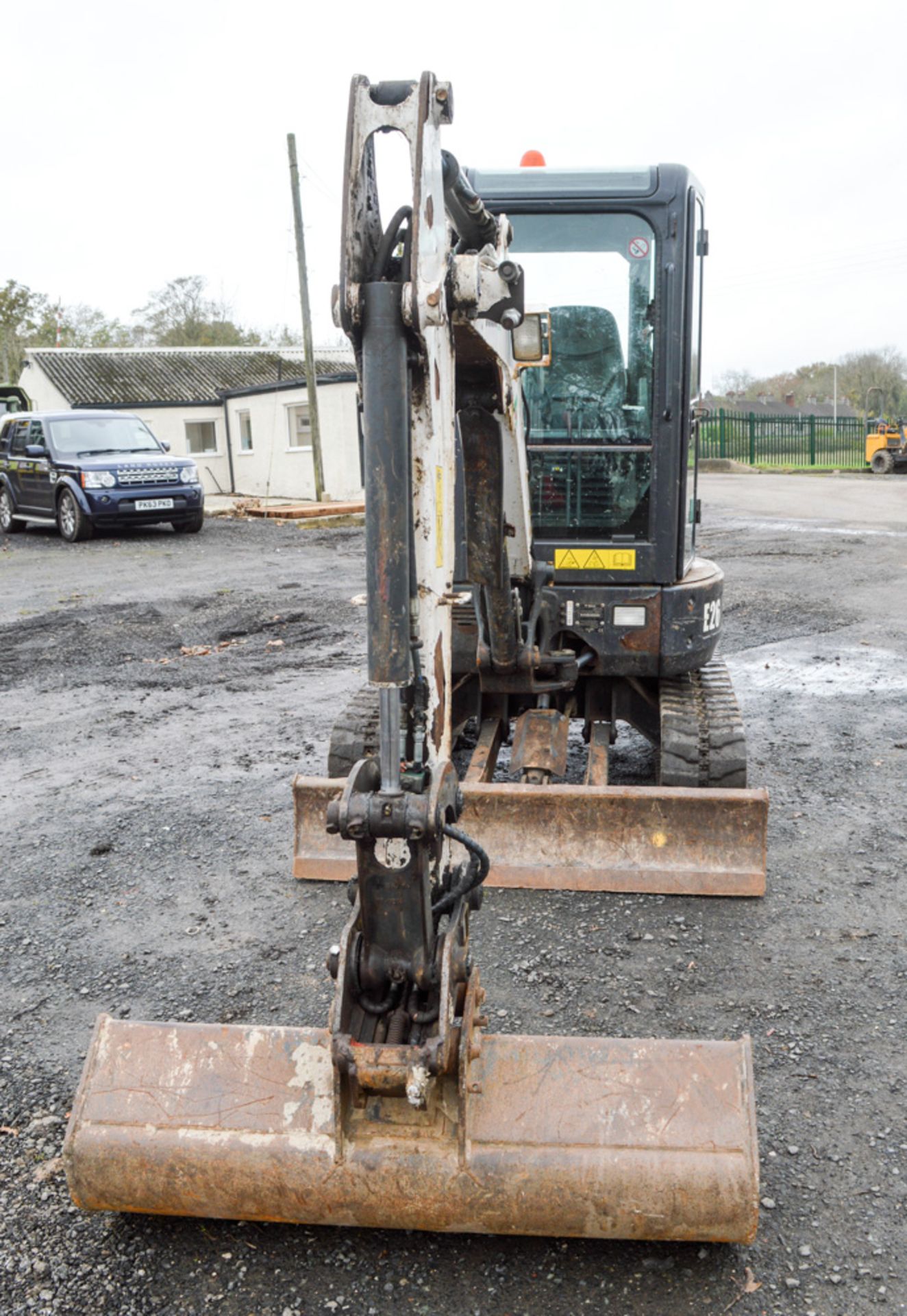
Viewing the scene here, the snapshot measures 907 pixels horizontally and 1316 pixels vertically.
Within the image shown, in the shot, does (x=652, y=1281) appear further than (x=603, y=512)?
No

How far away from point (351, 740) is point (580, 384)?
6.25 ft

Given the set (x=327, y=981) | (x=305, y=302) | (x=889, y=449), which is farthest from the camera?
(x=889, y=449)

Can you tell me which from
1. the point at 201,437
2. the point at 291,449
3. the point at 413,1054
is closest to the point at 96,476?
the point at 291,449

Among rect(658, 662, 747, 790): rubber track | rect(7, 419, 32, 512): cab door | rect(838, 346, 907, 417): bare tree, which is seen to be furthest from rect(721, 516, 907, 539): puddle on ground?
rect(838, 346, 907, 417): bare tree

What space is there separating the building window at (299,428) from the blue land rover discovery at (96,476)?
25.9 ft

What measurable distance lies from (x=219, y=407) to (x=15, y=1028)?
88.4ft

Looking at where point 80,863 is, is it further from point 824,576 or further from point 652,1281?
point 824,576

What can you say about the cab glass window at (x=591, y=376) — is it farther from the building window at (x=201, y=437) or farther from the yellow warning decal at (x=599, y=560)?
the building window at (x=201, y=437)

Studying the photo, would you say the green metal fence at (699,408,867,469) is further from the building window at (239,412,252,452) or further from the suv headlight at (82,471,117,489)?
the suv headlight at (82,471,117,489)

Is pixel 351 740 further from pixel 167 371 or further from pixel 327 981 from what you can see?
pixel 167 371

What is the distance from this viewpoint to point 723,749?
4.95 m

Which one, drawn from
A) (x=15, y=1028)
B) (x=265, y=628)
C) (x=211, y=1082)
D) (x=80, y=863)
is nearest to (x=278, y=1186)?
(x=211, y=1082)

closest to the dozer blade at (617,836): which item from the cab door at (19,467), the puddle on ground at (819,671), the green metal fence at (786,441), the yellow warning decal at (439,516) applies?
the yellow warning decal at (439,516)

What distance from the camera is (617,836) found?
14.6 feet
